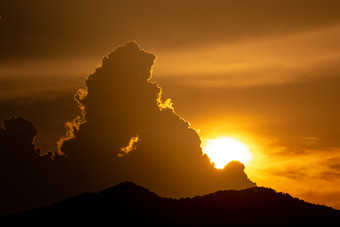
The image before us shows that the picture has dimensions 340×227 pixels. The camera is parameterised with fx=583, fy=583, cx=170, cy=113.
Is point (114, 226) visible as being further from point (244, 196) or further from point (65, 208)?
point (244, 196)

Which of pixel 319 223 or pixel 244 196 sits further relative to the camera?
pixel 244 196

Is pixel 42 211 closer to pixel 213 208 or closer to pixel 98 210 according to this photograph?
pixel 98 210

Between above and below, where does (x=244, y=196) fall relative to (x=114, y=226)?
above

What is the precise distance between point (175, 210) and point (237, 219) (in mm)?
16022

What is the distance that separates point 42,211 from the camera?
460 feet

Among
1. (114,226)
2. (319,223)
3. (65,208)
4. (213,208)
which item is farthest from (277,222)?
(65,208)

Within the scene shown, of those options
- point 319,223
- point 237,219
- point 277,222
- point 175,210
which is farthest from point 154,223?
point 319,223

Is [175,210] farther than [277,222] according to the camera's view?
Yes

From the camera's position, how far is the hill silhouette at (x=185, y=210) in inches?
5143

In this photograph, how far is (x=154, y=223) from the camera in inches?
5197

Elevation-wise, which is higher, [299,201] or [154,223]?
[299,201]

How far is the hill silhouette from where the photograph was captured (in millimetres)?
130625

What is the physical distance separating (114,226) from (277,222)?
3571cm

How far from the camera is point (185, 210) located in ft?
458
